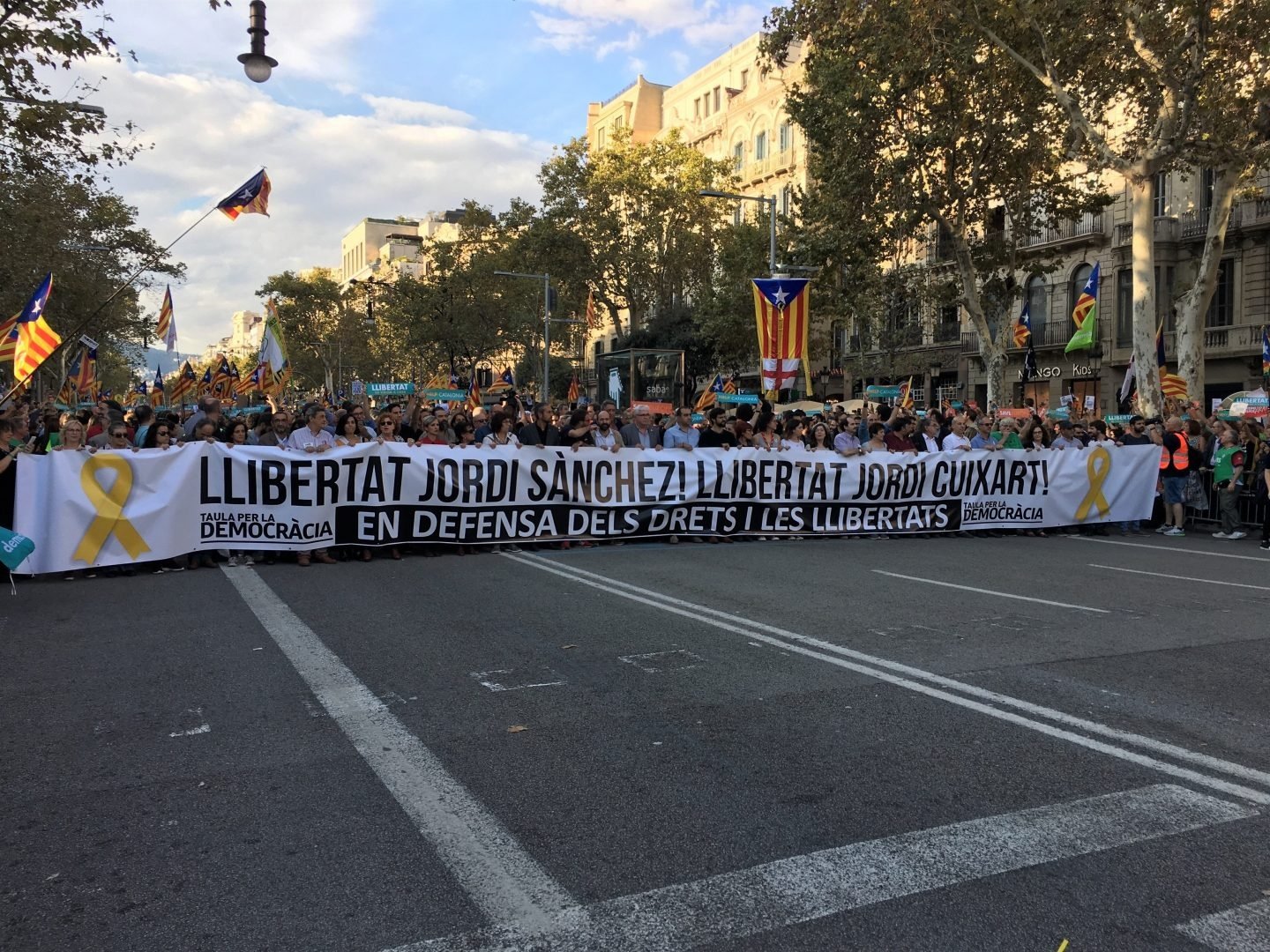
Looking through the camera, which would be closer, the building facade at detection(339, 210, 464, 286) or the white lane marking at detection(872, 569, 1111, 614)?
the white lane marking at detection(872, 569, 1111, 614)

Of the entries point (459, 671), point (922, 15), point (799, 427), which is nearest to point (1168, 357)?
point (922, 15)

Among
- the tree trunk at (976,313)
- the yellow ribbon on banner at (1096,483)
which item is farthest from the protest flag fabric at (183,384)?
the yellow ribbon on banner at (1096,483)

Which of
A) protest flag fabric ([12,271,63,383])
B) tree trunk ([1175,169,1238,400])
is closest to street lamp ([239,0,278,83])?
protest flag fabric ([12,271,63,383])

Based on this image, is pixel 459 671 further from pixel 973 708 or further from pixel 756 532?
pixel 756 532

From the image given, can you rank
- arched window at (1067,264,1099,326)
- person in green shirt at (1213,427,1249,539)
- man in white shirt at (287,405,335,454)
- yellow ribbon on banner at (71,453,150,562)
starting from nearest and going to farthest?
yellow ribbon on banner at (71,453,150,562) < man in white shirt at (287,405,335,454) < person in green shirt at (1213,427,1249,539) < arched window at (1067,264,1099,326)

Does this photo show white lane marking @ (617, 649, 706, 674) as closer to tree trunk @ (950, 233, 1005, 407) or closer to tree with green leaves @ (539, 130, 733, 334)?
tree trunk @ (950, 233, 1005, 407)

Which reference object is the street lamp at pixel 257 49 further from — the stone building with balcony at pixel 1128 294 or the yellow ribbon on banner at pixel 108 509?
the stone building with balcony at pixel 1128 294

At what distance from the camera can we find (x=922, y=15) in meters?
19.7

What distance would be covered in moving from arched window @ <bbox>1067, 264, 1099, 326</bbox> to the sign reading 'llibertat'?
27.2m

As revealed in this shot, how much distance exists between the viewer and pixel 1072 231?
39.7 meters

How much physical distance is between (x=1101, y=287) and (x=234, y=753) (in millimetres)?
40447

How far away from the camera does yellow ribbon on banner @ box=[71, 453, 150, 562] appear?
9844mm

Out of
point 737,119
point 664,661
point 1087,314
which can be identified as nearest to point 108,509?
point 664,661

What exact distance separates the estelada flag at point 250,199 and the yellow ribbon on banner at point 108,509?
7.84 metres
